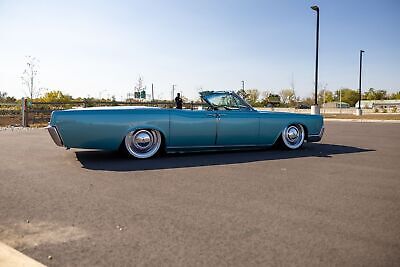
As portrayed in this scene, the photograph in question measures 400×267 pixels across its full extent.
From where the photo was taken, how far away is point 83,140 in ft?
16.4

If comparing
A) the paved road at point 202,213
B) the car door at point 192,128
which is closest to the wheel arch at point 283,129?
the car door at point 192,128

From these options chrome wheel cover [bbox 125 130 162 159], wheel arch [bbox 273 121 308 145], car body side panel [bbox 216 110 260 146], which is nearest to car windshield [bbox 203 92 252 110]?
car body side panel [bbox 216 110 260 146]

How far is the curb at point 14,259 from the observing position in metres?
1.78

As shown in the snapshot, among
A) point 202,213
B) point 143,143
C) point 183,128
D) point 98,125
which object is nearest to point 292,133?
point 183,128

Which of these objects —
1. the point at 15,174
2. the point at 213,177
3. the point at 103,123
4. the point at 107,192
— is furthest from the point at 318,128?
the point at 15,174

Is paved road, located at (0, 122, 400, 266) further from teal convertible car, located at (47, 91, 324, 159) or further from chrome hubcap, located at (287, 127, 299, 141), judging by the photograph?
chrome hubcap, located at (287, 127, 299, 141)

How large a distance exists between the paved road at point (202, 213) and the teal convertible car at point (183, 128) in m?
0.47

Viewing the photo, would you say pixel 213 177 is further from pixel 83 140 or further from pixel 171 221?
pixel 83 140

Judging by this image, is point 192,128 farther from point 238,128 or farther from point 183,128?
point 238,128

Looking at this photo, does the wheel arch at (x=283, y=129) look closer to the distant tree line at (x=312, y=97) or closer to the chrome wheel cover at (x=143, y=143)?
the chrome wheel cover at (x=143, y=143)

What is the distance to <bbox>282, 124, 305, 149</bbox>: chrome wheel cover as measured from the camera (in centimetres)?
667

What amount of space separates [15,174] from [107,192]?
1604 mm

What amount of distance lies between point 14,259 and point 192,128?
397 cm

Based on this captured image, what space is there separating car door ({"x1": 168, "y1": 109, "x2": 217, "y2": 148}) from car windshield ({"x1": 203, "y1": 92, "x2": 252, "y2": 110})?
0.51m
